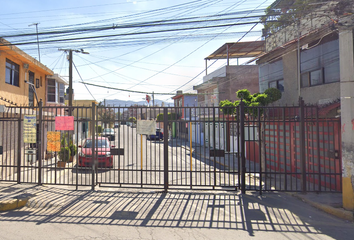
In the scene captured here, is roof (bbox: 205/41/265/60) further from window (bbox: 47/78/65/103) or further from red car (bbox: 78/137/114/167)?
window (bbox: 47/78/65/103)

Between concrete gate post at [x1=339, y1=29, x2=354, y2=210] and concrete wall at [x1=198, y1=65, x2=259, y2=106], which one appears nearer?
concrete gate post at [x1=339, y1=29, x2=354, y2=210]

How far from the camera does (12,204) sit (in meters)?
6.09

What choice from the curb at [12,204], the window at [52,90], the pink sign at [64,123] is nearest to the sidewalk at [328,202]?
the pink sign at [64,123]

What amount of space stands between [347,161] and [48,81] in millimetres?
17995

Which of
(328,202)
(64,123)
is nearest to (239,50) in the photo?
(328,202)

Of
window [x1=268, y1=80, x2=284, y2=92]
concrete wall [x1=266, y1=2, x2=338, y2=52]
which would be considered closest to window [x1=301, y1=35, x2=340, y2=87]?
concrete wall [x1=266, y1=2, x2=338, y2=52]

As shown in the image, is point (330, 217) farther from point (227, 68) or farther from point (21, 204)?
point (227, 68)

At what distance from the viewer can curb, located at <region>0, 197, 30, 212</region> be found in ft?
19.7

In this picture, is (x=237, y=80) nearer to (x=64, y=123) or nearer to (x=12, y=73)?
(x=12, y=73)

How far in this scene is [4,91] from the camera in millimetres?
10375

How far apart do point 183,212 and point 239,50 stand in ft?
61.5

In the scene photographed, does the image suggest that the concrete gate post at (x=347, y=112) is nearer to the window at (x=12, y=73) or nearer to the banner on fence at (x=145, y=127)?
the banner on fence at (x=145, y=127)

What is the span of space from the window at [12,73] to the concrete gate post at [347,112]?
12.6 metres

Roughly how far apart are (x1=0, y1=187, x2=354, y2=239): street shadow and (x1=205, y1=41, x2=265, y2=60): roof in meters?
15.0
